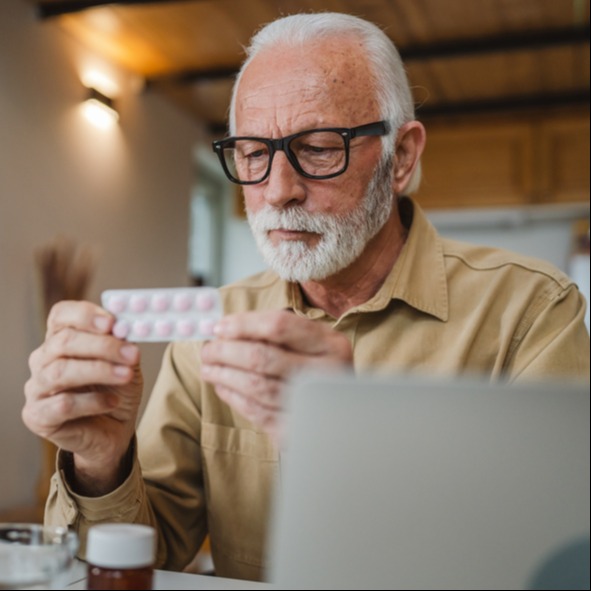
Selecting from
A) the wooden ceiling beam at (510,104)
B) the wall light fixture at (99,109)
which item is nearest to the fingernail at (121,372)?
the wall light fixture at (99,109)

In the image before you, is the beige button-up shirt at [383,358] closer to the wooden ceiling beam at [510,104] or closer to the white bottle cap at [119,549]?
the white bottle cap at [119,549]

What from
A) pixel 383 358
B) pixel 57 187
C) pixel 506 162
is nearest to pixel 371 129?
pixel 383 358

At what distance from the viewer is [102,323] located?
0.77 meters

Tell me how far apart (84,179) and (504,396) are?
9.47 feet

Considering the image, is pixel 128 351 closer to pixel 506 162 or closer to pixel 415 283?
pixel 415 283

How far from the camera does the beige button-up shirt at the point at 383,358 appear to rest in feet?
3.88

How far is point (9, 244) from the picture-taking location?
266cm

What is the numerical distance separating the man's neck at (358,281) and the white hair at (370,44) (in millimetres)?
160

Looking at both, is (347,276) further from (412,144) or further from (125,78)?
(125,78)

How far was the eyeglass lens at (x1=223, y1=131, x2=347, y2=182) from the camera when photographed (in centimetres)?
119

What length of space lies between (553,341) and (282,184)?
1.55 feet

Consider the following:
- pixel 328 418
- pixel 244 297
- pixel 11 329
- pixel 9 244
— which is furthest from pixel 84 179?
pixel 328 418

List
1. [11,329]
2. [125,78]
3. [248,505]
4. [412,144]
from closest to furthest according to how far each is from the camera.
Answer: [248,505] → [412,144] → [11,329] → [125,78]

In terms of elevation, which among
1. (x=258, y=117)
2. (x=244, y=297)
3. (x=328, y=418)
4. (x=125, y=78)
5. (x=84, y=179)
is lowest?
(x=328, y=418)
